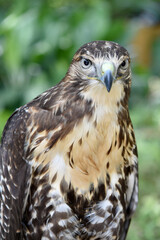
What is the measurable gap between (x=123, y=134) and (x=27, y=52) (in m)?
5.37

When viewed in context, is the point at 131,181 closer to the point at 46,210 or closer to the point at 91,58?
the point at 46,210

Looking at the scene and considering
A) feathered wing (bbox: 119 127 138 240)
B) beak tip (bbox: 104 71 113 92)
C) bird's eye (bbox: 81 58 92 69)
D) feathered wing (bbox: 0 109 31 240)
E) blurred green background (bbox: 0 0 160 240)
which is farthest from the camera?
blurred green background (bbox: 0 0 160 240)

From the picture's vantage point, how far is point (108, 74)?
7.85 feet

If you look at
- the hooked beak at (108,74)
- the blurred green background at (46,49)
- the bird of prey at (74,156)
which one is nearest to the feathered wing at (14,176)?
the bird of prey at (74,156)

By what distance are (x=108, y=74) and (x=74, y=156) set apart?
0.57 meters

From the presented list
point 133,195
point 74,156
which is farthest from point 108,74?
point 133,195

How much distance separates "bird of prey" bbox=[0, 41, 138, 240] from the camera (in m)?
2.56

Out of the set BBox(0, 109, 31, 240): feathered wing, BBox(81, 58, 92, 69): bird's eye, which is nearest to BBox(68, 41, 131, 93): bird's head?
BBox(81, 58, 92, 69): bird's eye

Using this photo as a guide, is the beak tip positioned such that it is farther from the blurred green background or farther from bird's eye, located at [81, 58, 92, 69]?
the blurred green background

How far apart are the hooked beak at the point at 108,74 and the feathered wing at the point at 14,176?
591 millimetres

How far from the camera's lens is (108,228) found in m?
2.96

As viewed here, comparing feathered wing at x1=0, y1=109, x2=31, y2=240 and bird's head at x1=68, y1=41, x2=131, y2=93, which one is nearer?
bird's head at x1=68, y1=41, x2=131, y2=93

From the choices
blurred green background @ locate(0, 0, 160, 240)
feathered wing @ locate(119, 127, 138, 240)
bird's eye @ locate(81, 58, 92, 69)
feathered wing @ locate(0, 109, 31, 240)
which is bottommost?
feathered wing @ locate(119, 127, 138, 240)

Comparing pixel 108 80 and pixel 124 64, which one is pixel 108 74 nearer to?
pixel 108 80
